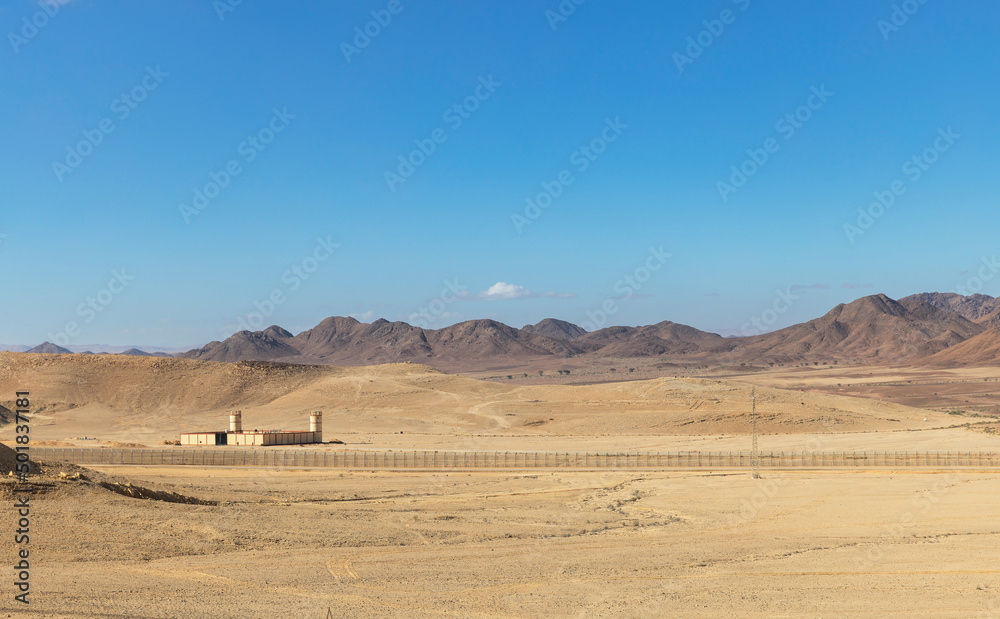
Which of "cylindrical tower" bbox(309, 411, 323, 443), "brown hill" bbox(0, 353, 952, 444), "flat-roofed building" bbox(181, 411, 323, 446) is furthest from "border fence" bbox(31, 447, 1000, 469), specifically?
"brown hill" bbox(0, 353, 952, 444)

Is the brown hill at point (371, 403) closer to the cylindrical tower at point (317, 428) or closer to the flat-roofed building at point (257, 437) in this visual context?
the cylindrical tower at point (317, 428)

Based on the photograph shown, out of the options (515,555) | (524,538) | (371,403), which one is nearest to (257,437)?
(371,403)

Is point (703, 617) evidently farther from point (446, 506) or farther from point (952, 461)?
point (952, 461)

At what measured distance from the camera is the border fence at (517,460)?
52678mm

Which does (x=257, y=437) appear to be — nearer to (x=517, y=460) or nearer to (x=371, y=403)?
(x=517, y=460)


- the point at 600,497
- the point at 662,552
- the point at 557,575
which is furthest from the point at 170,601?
the point at 600,497

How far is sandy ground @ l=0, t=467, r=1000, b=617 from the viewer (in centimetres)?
2036

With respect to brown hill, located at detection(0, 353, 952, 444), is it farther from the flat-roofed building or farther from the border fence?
the border fence

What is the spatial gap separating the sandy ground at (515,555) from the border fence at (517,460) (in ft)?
43.2

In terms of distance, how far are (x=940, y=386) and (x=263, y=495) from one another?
13521 cm

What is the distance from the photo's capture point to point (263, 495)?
3841 cm

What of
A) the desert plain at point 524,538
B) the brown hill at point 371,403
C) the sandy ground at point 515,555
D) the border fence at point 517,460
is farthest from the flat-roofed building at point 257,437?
the sandy ground at point 515,555

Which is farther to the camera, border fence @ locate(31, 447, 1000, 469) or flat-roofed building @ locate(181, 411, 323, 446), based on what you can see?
flat-roofed building @ locate(181, 411, 323, 446)

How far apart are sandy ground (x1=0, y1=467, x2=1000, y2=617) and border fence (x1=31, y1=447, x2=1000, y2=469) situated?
13168mm
